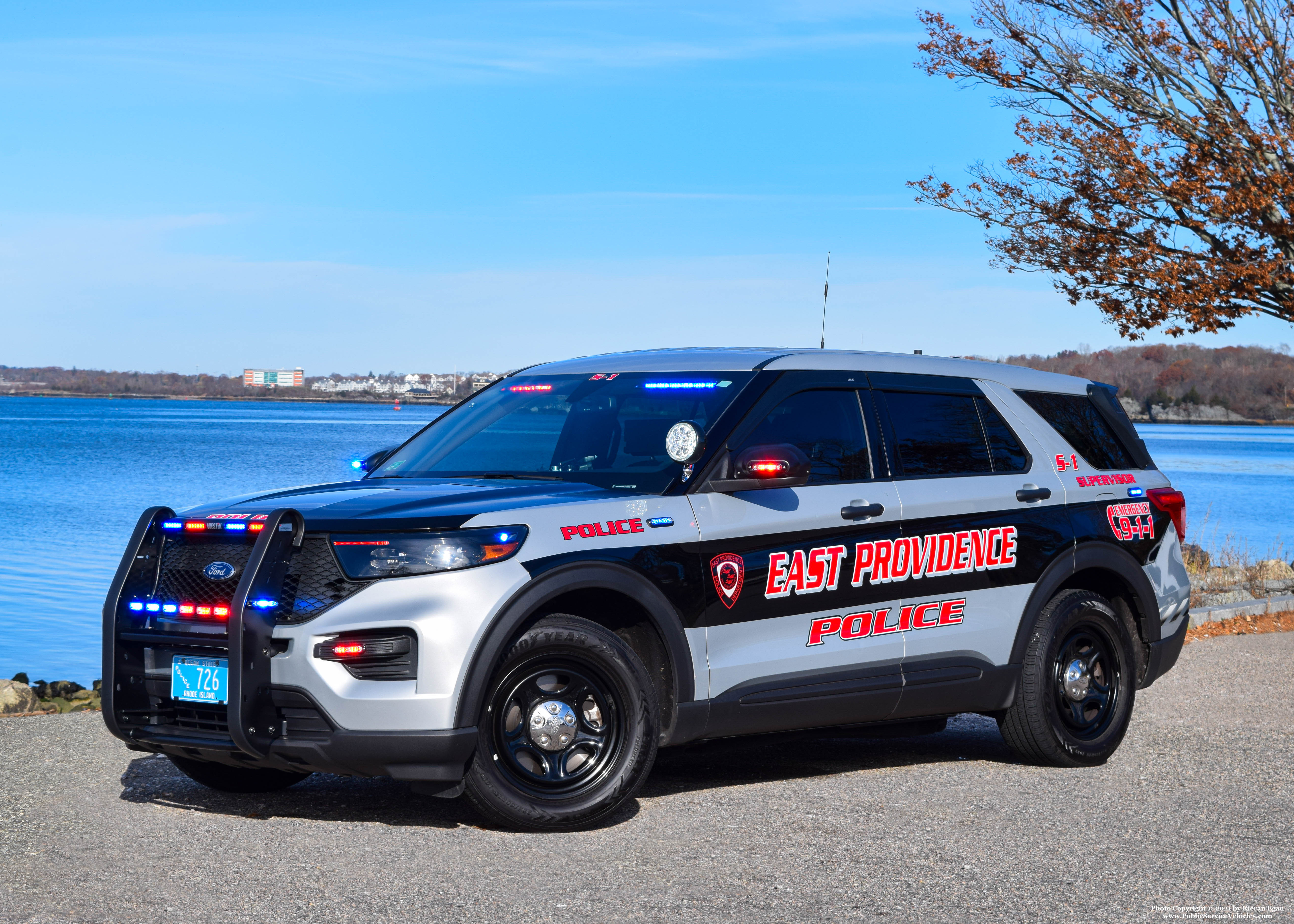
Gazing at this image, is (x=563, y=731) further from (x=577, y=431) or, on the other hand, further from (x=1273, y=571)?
(x=1273, y=571)

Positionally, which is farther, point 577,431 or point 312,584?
point 577,431

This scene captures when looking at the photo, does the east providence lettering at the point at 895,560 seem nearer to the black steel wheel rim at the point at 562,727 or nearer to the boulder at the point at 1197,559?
the black steel wheel rim at the point at 562,727

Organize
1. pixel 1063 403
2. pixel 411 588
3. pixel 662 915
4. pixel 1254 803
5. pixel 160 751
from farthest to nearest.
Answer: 1. pixel 1063 403
2. pixel 1254 803
3. pixel 160 751
4. pixel 411 588
5. pixel 662 915

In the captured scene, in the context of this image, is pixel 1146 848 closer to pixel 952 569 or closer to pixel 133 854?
pixel 952 569

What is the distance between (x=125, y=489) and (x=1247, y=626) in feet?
121

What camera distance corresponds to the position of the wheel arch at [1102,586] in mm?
7273

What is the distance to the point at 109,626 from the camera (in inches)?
224

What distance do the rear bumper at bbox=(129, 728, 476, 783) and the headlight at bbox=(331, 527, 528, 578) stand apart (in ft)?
1.90

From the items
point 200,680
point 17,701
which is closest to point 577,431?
A: point 200,680

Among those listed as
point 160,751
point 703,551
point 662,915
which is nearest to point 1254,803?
point 703,551

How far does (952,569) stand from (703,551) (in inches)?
57.9

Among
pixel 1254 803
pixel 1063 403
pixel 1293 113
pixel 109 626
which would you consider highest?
pixel 1293 113

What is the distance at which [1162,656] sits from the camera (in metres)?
8.02

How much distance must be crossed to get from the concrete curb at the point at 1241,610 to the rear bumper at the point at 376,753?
9.35 metres
